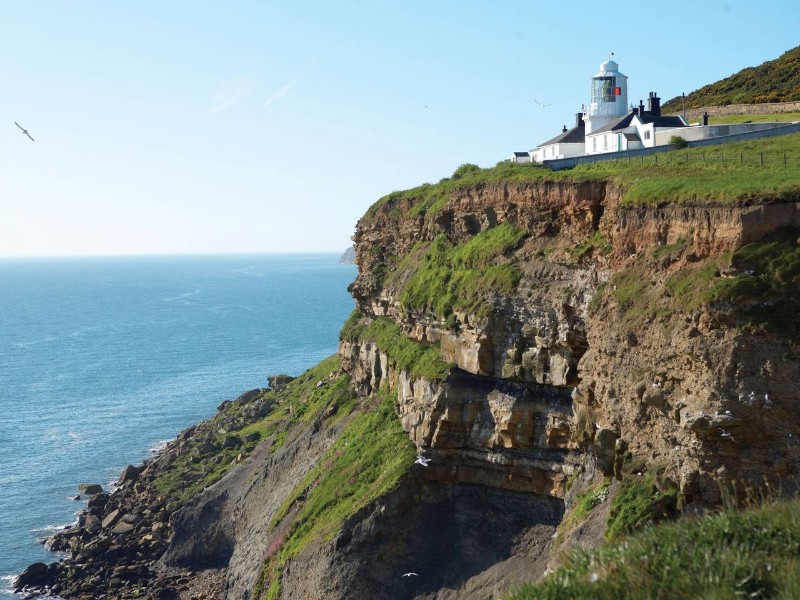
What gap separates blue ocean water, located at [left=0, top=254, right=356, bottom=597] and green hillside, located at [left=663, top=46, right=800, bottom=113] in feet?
168

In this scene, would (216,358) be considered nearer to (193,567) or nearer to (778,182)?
(193,567)

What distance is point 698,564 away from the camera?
1667 centimetres

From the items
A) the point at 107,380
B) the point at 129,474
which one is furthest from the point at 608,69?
the point at 107,380

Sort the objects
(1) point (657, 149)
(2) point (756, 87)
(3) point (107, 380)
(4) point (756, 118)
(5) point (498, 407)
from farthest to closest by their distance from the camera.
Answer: (3) point (107, 380)
(2) point (756, 87)
(4) point (756, 118)
(1) point (657, 149)
(5) point (498, 407)

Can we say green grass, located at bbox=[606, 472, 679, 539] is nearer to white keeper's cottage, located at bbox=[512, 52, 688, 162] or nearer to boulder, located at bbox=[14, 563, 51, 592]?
white keeper's cottage, located at bbox=[512, 52, 688, 162]

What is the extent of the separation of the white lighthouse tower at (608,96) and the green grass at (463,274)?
19.6 metres

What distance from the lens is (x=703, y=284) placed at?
29.6 meters

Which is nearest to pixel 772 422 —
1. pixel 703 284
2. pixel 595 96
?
pixel 703 284

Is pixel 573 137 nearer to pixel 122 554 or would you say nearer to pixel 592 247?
pixel 592 247

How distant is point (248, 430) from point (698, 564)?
54.4 m

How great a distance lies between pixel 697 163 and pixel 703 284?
12533 mm

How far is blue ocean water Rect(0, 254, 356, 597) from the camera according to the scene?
6569 centimetres

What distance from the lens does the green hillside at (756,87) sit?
77375 mm

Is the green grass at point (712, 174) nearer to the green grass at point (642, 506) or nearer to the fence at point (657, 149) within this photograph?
the fence at point (657, 149)
